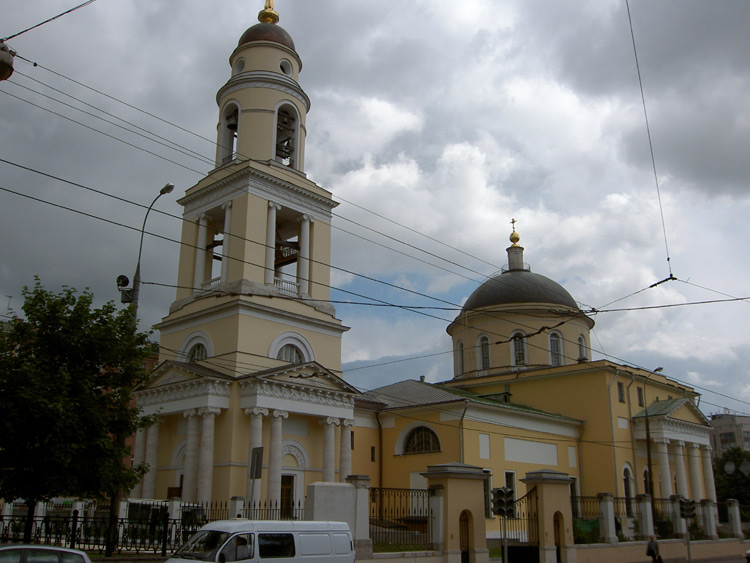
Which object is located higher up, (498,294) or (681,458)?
(498,294)

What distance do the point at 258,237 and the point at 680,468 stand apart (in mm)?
26557

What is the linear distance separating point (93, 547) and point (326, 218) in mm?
18288

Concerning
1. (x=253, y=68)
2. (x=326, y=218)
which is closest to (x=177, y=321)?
(x=326, y=218)

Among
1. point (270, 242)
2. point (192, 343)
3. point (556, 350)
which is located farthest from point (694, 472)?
point (192, 343)

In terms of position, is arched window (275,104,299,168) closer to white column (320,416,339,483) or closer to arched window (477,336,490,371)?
white column (320,416,339,483)

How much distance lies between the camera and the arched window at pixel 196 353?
94.6 feet

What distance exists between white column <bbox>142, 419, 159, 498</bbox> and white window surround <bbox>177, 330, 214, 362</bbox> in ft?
10.2

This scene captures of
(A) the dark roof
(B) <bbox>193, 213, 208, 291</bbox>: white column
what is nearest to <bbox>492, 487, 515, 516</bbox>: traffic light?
(B) <bbox>193, 213, 208, 291</bbox>: white column

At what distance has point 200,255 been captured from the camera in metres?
30.5

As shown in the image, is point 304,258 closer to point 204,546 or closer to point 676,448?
point 204,546

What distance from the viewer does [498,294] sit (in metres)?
44.3

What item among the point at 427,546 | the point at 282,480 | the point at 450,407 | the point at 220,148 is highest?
the point at 220,148

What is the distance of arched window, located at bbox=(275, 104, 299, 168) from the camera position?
31734mm

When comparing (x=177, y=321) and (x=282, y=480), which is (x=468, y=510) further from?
(x=177, y=321)
